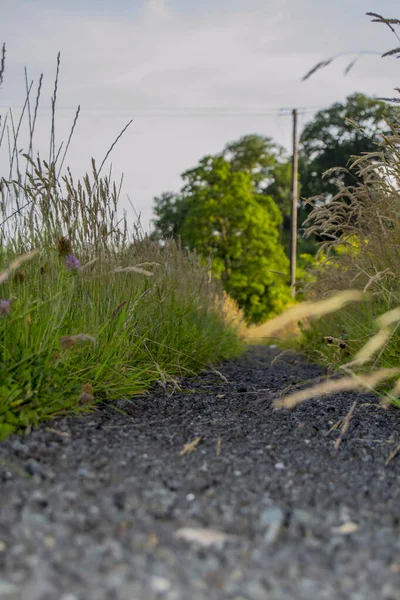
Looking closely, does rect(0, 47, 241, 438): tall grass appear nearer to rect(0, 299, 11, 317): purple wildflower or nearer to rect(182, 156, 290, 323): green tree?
rect(0, 299, 11, 317): purple wildflower

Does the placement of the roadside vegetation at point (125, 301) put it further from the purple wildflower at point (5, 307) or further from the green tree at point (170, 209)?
the green tree at point (170, 209)

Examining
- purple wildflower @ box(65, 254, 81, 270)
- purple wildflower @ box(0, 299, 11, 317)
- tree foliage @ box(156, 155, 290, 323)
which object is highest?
purple wildflower @ box(65, 254, 81, 270)

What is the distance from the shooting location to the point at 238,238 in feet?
65.0

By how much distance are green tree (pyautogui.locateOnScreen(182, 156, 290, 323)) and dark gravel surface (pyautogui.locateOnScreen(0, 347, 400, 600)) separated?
657 inches

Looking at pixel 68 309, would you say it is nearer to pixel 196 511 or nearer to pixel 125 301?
pixel 125 301

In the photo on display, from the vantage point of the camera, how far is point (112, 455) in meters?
2.19

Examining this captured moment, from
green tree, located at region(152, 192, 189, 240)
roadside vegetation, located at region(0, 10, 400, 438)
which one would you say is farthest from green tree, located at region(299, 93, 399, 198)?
roadside vegetation, located at region(0, 10, 400, 438)

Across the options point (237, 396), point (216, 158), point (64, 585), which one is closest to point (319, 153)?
point (216, 158)

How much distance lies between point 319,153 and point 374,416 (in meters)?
31.2

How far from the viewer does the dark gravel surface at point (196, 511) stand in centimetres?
139

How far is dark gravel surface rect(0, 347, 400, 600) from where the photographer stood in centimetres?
139

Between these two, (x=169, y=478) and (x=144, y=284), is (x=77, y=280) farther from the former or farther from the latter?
(x=169, y=478)

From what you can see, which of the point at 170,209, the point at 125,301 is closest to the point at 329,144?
the point at 170,209

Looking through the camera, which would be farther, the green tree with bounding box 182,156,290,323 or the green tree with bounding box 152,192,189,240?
the green tree with bounding box 152,192,189,240
